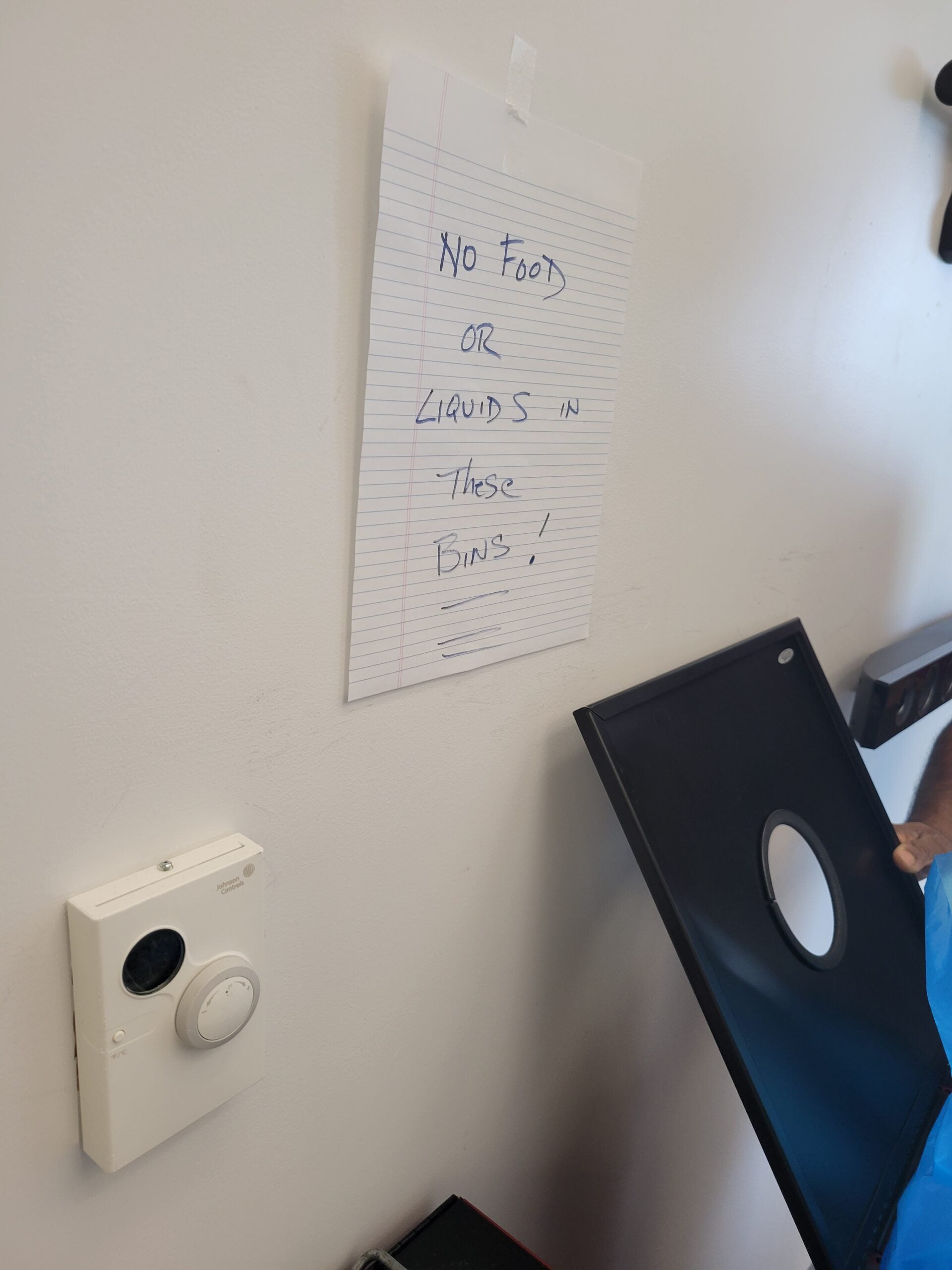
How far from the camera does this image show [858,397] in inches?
34.9

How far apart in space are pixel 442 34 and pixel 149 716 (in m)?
0.39

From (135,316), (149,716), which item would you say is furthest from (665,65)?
(149,716)

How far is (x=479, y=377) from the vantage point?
1.61 ft

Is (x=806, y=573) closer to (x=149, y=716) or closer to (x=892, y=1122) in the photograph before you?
(x=892, y=1122)

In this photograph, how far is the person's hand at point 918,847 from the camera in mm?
849

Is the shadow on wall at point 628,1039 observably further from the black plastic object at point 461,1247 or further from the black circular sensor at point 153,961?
the black circular sensor at point 153,961

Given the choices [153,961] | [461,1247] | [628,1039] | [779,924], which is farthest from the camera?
[628,1039]

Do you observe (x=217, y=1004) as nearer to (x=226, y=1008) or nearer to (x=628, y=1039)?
(x=226, y=1008)

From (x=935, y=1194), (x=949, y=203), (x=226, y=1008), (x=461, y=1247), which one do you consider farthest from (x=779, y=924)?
(x=949, y=203)

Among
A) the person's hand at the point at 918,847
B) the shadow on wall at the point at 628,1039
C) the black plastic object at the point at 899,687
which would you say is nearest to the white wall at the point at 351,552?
the shadow on wall at the point at 628,1039

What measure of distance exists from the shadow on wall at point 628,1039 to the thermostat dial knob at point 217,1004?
0.28 m

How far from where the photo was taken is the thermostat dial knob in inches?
16.4

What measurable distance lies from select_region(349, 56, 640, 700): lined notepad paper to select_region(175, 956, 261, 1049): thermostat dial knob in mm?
168

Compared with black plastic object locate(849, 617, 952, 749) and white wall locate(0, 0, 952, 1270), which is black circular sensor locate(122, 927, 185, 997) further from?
black plastic object locate(849, 617, 952, 749)
